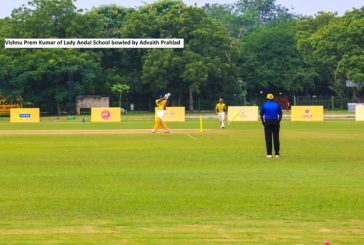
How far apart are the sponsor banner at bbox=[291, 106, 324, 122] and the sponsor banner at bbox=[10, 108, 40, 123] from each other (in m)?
20.7

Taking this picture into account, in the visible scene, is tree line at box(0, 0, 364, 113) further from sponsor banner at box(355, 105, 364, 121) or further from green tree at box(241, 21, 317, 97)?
sponsor banner at box(355, 105, 364, 121)

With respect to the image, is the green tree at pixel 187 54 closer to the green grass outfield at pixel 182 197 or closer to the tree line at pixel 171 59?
the tree line at pixel 171 59

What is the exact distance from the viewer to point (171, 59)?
87438 millimetres

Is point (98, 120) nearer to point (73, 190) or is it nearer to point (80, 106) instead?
point (80, 106)

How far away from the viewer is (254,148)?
1114 inches

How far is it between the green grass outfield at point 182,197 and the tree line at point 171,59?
6035 cm

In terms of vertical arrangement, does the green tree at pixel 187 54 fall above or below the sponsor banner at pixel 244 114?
above

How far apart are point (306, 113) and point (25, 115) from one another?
2279 centimetres

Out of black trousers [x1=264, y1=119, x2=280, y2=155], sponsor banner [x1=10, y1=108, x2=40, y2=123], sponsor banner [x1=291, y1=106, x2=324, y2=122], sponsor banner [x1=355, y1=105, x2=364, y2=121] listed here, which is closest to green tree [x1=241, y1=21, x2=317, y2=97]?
sponsor banner [x1=355, y1=105, x2=364, y2=121]

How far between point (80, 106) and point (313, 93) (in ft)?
113

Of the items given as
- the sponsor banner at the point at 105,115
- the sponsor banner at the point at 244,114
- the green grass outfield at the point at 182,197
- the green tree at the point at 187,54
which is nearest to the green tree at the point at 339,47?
the green tree at the point at 187,54

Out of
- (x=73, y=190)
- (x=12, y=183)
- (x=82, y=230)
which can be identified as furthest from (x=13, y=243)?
(x=12, y=183)

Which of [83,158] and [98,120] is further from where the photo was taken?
[98,120]

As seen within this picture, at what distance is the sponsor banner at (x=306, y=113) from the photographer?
6284cm
